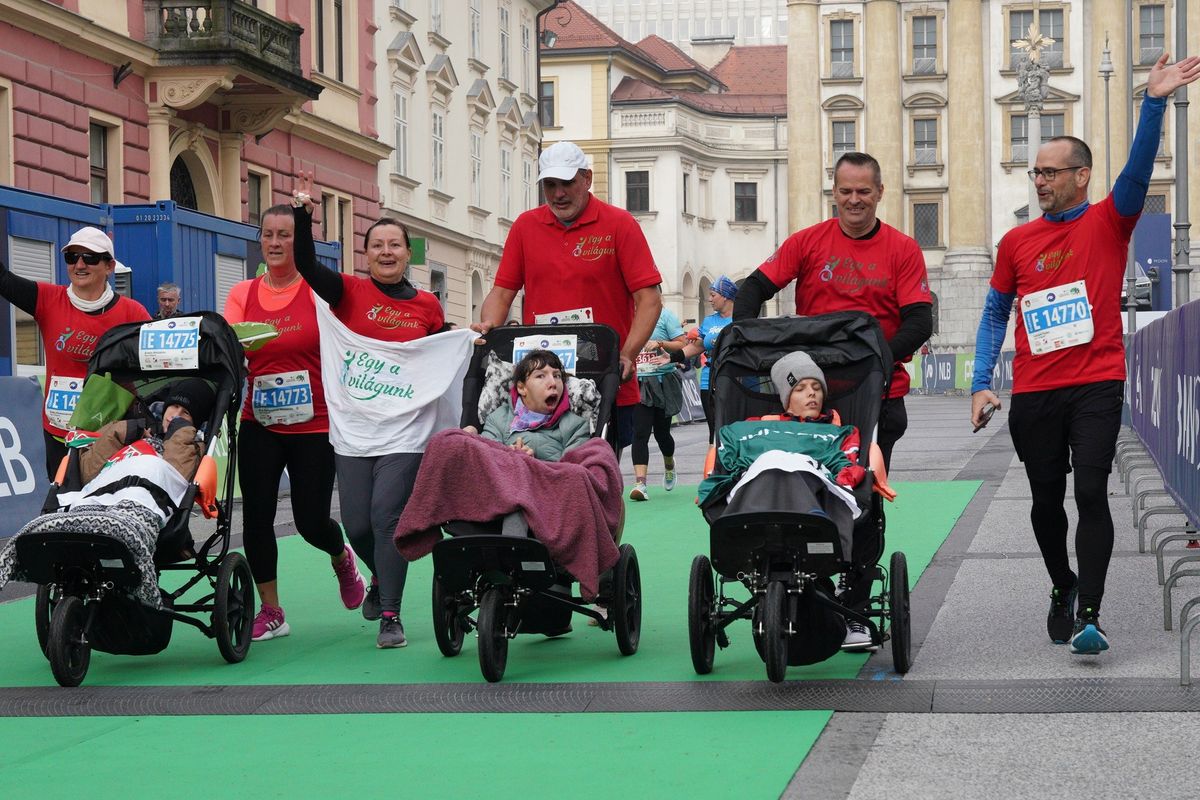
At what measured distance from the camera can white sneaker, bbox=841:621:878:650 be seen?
7184 millimetres

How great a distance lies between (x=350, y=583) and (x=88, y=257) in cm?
202

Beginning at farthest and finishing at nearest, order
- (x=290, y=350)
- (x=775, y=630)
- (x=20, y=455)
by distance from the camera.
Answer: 1. (x=20, y=455)
2. (x=290, y=350)
3. (x=775, y=630)

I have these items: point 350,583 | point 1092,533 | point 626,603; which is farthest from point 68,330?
point 1092,533

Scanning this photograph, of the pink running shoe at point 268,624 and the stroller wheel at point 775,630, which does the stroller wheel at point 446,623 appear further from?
the stroller wheel at point 775,630

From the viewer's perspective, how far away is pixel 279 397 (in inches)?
320

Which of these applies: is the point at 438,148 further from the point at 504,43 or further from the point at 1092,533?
the point at 1092,533

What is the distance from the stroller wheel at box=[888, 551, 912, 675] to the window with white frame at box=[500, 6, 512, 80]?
4071 cm

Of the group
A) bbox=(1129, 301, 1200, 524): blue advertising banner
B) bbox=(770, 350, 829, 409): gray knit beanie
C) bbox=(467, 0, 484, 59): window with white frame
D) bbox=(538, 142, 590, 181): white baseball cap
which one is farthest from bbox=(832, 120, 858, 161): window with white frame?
bbox=(770, 350, 829, 409): gray knit beanie

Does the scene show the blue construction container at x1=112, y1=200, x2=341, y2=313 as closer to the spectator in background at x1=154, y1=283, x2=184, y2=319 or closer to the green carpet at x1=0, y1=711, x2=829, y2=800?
the spectator in background at x1=154, y1=283, x2=184, y2=319

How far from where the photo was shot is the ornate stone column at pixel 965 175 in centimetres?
7344

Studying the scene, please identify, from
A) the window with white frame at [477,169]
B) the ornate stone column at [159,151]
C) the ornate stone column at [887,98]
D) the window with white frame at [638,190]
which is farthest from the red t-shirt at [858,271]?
the window with white frame at [638,190]

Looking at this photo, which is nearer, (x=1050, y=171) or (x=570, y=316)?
(x=1050, y=171)

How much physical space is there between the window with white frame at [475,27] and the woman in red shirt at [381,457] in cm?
3603

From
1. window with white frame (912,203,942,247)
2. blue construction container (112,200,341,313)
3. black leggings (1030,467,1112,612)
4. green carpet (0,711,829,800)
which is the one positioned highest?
window with white frame (912,203,942,247)
